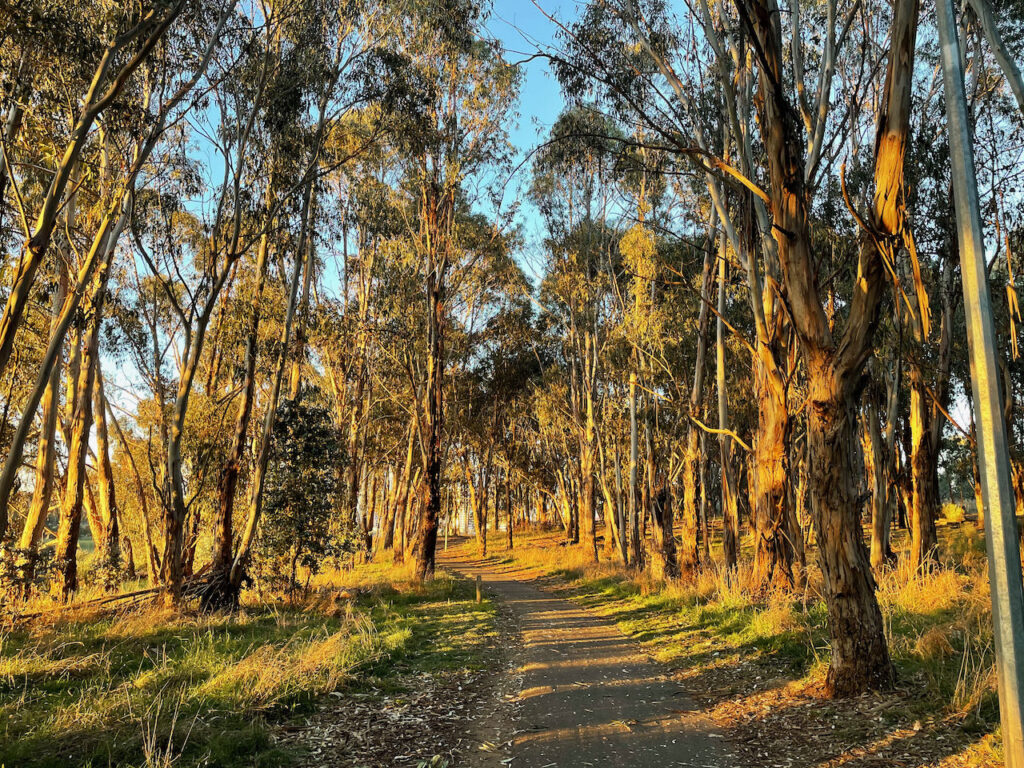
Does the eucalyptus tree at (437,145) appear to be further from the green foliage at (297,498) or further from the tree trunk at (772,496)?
the tree trunk at (772,496)

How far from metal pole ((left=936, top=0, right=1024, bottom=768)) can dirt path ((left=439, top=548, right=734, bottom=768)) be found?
2083 millimetres

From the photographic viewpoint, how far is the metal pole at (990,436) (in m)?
2.81

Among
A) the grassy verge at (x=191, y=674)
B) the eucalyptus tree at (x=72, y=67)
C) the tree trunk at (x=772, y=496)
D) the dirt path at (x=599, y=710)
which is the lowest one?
the dirt path at (x=599, y=710)

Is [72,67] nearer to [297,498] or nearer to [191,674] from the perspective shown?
[297,498]

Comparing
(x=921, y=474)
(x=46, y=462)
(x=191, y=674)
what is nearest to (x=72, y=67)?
(x=46, y=462)

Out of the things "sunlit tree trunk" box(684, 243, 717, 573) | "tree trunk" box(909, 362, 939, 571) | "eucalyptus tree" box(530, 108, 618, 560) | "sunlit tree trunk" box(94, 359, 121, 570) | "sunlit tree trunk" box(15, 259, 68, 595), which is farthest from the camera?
"eucalyptus tree" box(530, 108, 618, 560)

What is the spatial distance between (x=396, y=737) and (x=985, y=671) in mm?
4325

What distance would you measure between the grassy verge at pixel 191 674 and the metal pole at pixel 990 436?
4.25m

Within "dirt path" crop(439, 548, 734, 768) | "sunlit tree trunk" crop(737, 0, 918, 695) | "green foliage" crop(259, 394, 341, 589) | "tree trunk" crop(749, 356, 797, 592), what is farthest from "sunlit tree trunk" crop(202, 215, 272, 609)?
"sunlit tree trunk" crop(737, 0, 918, 695)

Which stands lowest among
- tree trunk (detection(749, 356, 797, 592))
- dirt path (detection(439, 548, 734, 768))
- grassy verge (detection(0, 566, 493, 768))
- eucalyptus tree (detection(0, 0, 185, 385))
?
dirt path (detection(439, 548, 734, 768))

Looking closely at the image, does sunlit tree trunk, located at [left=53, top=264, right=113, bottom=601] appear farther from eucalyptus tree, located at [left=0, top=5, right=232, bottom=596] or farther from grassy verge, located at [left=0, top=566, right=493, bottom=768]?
grassy verge, located at [left=0, top=566, right=493, bottom=768]

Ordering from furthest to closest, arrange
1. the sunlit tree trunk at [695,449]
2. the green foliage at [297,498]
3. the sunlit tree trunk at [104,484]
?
1. the sunlit tree trunk at [104,484]
2. the sunlit tree trunk at [695,449]
3. the green foliage at [297,498]

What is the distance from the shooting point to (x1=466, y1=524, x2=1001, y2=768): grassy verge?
166 inches

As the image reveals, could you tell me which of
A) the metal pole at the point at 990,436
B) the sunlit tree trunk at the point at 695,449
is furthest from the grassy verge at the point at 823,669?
the sunlit tree trunk at the point at 695,449
